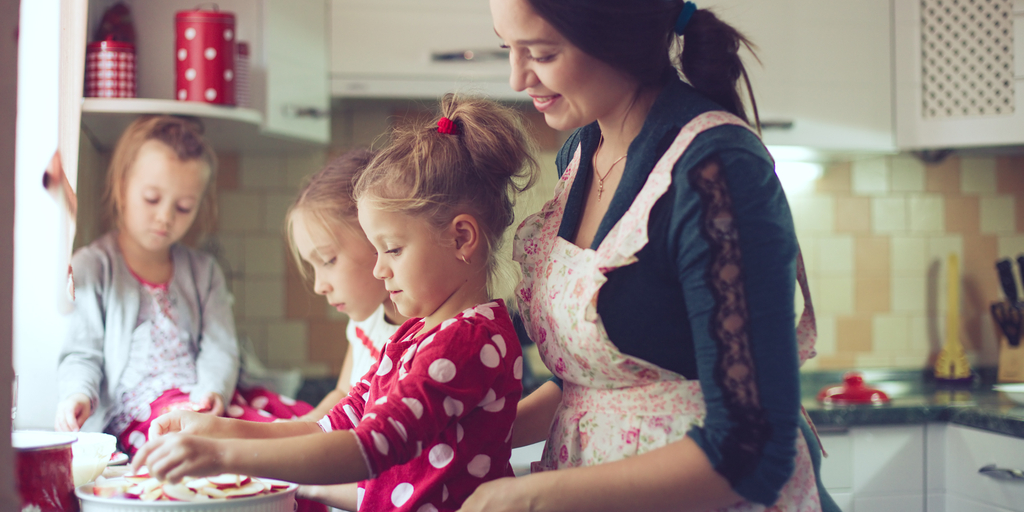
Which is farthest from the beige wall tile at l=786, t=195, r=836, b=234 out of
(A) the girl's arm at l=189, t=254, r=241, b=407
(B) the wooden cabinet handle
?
(A) the girl's arm at l=189, t=254, r=241, b=407

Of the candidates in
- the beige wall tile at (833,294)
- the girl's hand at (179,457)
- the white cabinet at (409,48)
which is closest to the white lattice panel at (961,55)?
the beige wall tile at (833,294)

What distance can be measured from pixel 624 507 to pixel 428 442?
0.19 metres

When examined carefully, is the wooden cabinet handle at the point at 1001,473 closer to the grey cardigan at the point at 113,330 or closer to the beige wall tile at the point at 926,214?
the beige wall tile at the point at 926,214

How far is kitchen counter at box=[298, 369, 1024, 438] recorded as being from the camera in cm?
180

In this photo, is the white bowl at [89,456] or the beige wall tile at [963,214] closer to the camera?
the white bowl at [89,456]

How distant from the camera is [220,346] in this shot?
5.68 ft

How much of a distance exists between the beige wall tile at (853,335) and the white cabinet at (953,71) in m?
0.58

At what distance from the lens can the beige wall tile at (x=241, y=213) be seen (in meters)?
2.22

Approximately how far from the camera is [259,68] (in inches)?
72.4

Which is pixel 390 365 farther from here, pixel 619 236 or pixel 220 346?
pixel 220 346

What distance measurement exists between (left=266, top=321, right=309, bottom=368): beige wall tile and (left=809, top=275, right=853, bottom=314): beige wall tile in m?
1.50

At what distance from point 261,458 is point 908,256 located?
2.27 meters

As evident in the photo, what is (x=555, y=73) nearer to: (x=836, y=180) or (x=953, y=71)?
(x=953, y=71)

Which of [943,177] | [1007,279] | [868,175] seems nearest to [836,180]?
[868,175]
